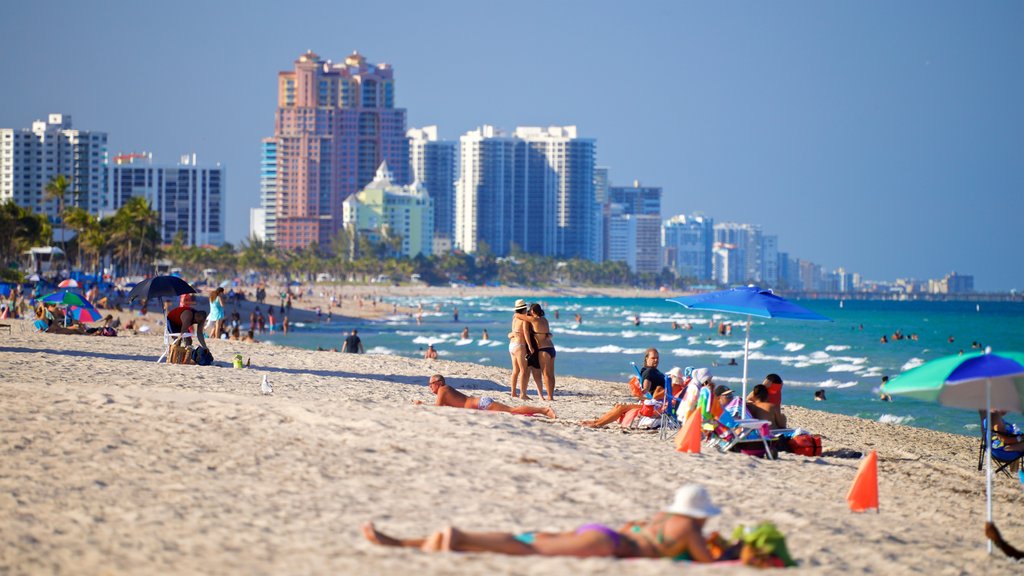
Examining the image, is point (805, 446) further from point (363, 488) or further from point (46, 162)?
point (46, 162)

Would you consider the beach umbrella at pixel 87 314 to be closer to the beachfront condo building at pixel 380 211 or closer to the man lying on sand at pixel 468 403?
the man lying on sand at pixel 468 403

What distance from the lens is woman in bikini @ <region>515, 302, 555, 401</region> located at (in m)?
14.8

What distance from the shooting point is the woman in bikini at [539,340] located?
14.8 meters

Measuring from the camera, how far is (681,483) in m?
8.99

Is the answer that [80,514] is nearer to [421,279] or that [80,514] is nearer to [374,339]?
[374,339]

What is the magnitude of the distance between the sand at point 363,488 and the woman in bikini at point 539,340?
9.04 feet

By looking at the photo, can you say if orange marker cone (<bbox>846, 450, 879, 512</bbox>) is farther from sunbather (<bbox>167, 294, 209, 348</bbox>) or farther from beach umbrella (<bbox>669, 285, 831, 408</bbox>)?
sunbather (<bbox>167, 294, 209, 348</bbox>)

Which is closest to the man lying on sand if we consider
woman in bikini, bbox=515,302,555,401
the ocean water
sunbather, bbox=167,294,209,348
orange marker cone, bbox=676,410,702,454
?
orange marker cone, bbox=676,410,702,454

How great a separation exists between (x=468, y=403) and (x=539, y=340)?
3009 mm

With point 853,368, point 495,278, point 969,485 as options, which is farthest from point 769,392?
point 495,278

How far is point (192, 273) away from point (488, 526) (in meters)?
126

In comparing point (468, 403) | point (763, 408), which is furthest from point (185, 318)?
point (763, 408)

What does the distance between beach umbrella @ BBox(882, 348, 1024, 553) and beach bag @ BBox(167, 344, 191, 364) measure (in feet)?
36.6

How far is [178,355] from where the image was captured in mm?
16250
